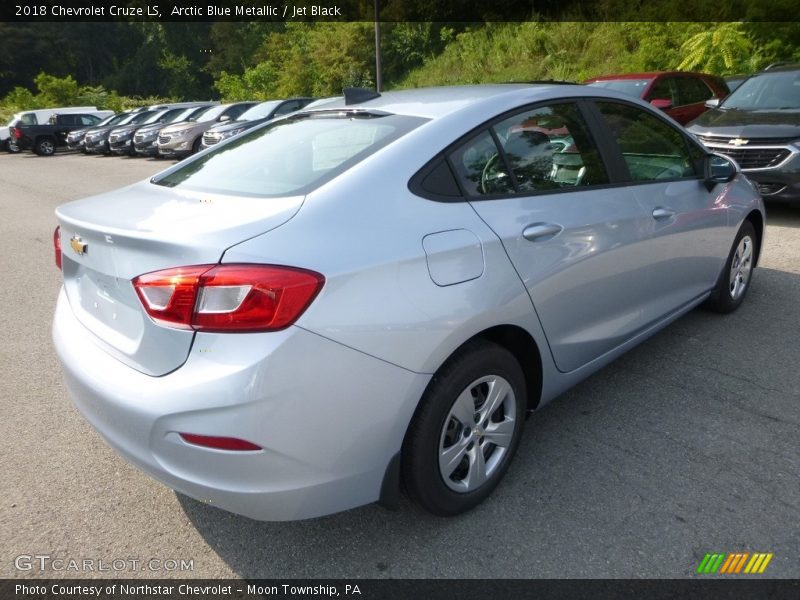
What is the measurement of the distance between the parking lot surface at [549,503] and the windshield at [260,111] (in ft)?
46.8

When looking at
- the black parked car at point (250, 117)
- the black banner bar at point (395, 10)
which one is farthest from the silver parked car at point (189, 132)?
the black banner bar at point (395, 10)

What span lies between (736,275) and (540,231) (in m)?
2.55

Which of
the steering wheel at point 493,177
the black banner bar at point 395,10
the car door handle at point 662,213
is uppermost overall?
the black banner bar at point 395,10

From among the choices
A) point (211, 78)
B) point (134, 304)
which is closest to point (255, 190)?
point (134, 304)

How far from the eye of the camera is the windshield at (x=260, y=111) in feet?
56.1

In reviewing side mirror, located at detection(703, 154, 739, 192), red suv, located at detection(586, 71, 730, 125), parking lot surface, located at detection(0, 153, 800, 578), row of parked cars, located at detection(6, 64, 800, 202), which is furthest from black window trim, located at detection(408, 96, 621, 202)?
red suv, located at detection(586, 71, 730, 125)

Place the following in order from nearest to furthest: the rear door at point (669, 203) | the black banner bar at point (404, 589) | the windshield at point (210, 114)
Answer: the black banner bar at point (404, 589), the rear door at point (669, 203), the windshield at point (210, 114)

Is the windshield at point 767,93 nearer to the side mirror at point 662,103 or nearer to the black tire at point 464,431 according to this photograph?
the side mirror at point 662,103

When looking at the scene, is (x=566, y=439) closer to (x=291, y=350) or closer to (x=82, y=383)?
(x=291, y=350)

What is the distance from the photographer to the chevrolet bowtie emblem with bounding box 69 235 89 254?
7.78 feet

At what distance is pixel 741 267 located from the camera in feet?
14.8

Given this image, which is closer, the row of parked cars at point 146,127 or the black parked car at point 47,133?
the row of parked cars at point 146,127

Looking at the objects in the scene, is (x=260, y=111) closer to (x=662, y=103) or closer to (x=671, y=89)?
(x=671, y=89)

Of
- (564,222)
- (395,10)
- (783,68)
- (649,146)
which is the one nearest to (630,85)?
(783,68)
